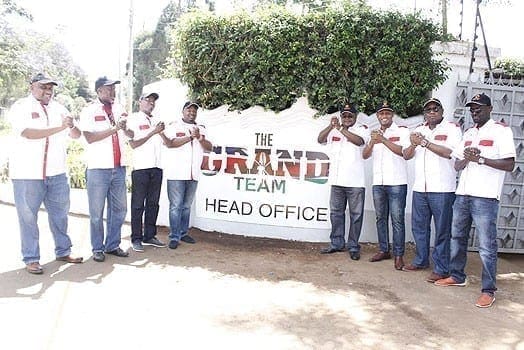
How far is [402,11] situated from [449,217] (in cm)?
263

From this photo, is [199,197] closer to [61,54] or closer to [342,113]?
[342,113]

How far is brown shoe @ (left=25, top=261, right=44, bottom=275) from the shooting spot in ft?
16.0

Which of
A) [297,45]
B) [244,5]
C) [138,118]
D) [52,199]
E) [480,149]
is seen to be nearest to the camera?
[480,149]

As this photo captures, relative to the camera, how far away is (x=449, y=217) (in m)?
5.28

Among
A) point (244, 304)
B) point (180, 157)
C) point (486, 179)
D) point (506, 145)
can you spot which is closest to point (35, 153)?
point (180, 157)

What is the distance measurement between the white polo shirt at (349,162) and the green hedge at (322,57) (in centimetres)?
55

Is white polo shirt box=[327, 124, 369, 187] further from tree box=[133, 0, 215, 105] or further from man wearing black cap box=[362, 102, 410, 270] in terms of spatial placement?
tree box=[133, 0, 215, 105]

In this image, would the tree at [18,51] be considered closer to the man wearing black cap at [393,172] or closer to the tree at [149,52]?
the tree at [149,52]

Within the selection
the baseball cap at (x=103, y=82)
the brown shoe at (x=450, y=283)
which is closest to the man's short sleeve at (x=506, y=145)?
the brown shoe at (x=450, y=283)

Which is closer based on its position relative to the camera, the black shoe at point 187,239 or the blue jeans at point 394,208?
the blue jeans at point 394,208

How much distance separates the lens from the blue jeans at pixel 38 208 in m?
4.95

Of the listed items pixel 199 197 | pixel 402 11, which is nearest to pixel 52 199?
pixel 199 197

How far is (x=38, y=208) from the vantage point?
16.8ft

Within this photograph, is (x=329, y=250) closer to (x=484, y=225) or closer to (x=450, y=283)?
(x=450, y=283)
